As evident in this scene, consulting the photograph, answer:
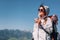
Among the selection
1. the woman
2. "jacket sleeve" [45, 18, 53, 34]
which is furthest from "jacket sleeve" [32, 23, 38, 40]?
"jacket sleeve" [45, 18, 53, 34]

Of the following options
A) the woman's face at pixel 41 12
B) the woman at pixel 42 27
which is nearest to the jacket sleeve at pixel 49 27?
the woman at pixel 42 27

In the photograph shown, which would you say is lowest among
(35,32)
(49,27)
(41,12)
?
(35,32)

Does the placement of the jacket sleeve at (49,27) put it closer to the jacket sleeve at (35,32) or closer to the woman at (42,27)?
the woman at (42,27)

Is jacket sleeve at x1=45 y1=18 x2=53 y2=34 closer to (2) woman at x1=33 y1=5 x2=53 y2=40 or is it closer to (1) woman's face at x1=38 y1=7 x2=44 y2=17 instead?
(2) woman at x1=33 y1=5 x2=53 y2=40

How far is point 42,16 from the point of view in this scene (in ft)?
20.4

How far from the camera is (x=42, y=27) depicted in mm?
6129

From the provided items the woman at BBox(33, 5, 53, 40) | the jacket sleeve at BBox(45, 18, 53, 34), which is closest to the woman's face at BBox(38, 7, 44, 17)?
the woman at BBox(33, 5, 53, 40)

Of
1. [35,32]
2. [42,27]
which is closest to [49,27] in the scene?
[42,27]

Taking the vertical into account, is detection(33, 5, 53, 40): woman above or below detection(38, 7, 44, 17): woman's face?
below

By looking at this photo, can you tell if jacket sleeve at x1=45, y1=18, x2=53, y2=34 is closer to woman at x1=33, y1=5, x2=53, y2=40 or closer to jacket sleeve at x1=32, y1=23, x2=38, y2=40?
woman at x1=33, y1=5, x2=53, y2=40

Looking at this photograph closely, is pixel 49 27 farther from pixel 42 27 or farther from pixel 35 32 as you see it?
pixel 35 32

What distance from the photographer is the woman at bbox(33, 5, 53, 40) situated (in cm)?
614

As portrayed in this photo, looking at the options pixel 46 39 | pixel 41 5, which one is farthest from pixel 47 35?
pixel 41 5

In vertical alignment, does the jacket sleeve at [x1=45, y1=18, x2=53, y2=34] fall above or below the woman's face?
below
